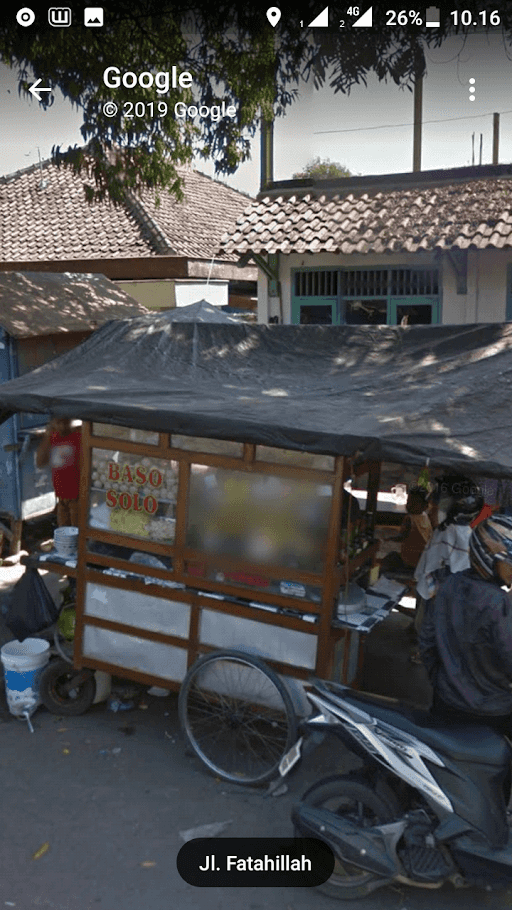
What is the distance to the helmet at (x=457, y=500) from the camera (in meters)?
5.20

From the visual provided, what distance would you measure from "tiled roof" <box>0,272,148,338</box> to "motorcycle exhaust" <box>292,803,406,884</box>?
621 cm

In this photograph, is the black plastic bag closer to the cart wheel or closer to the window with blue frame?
the cart wheel

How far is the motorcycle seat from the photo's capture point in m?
3.63

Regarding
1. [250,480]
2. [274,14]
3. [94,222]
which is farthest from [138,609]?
[94,222]

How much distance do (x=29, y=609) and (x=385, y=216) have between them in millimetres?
8264

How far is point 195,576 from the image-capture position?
5.04 meters

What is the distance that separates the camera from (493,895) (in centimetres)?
379

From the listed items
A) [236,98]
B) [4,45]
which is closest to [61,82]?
[4,45]

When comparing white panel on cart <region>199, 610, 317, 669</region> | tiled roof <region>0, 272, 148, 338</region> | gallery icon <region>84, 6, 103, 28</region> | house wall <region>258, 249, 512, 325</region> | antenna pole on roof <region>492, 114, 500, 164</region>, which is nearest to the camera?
white panel on cart <region>199, 610, 317, 669</region>

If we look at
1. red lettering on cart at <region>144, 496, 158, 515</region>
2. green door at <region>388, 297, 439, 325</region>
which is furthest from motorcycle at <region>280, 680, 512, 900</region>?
green door at <region>388, 297, 439, 325</region>

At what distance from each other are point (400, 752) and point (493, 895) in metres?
0.86

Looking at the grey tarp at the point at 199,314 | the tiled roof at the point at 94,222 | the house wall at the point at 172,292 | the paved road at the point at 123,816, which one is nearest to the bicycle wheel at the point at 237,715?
the paved road at the point at 123,816

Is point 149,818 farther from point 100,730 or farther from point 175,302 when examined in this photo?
point 175,302

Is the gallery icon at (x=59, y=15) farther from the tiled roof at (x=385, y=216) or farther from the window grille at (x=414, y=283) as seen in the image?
the window grille at (x=414, y=283)
